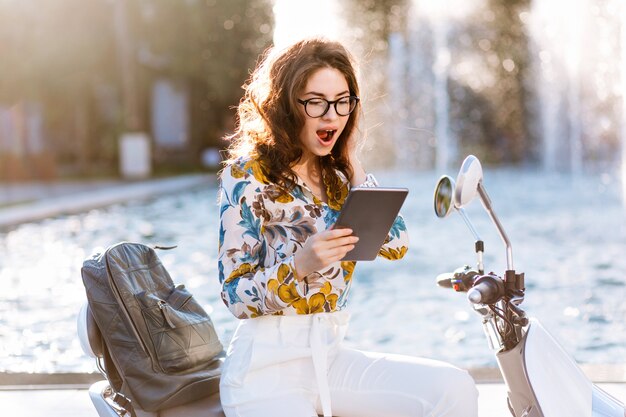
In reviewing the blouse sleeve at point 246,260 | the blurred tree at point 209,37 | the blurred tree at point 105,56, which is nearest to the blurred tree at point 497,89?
the blurred tree at point 209,37

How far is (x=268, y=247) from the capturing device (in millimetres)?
2092

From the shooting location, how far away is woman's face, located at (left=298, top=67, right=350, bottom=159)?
210 cm

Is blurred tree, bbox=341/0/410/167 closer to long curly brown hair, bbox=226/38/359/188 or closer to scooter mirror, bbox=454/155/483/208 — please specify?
long curly brown hair, bbox=226/38/359/188

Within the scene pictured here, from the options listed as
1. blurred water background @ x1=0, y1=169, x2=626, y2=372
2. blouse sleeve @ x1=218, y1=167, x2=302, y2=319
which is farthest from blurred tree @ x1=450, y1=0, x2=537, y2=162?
blouse sleeve @ x1=218, y1=167, x2=302, y2=319

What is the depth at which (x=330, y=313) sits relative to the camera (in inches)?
81.7

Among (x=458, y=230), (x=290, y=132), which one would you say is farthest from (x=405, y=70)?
(x=290, y=132)

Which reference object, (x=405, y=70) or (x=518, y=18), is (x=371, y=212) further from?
(x=518, y=18)

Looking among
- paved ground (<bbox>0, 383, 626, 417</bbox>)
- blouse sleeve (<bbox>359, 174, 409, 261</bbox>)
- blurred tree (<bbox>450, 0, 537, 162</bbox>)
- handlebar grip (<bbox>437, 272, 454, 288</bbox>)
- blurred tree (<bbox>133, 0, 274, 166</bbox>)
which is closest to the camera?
handlebar grip (<bbox>437, 272, 454, 288</bbox>)

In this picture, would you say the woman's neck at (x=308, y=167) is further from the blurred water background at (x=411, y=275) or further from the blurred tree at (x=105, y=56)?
the blurred tree at (x=105, y=56)

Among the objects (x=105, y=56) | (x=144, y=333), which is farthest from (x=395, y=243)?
(x=105, y=56)

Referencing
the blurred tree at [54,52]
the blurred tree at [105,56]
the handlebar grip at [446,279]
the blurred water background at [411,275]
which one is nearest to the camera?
the handlebar grip at [446,279]

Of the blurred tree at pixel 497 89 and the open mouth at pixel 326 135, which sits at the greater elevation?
the open mouth at pixel 326 135

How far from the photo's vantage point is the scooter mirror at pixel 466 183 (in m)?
1.85

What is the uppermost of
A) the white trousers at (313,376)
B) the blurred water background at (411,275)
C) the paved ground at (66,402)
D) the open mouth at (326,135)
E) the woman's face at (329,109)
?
the woman's face at (329,109)
